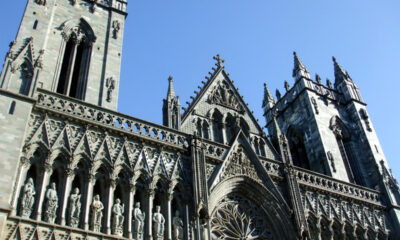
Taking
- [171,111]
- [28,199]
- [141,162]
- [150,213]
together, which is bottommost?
[28,199]

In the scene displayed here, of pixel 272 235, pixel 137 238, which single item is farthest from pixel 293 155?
pixel 137 238

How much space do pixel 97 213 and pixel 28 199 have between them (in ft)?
6.41

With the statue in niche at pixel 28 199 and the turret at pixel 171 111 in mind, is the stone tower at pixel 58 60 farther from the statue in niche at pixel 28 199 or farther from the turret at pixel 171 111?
the turret at pixel 171 111

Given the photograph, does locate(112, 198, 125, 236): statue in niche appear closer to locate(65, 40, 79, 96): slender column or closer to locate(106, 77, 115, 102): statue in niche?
locate(106, 77, 115, 102): statue in niche

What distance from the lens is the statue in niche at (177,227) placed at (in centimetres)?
1421

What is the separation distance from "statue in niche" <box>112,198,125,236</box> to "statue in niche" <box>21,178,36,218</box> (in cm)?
235

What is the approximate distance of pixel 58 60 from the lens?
1770 centimetres

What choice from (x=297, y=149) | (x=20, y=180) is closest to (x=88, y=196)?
(x=20, y=180)

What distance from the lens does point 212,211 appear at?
15469 mm

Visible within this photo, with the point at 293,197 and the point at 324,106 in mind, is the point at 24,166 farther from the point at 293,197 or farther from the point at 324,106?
the point at 324,106

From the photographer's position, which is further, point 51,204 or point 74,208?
point 74,208

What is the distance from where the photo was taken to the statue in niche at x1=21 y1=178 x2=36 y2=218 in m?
12.1

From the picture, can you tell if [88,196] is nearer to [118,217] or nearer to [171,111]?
[118,217]

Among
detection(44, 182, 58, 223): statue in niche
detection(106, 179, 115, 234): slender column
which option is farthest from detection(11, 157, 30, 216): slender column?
detection(106, 179, 115, 234): slender column
